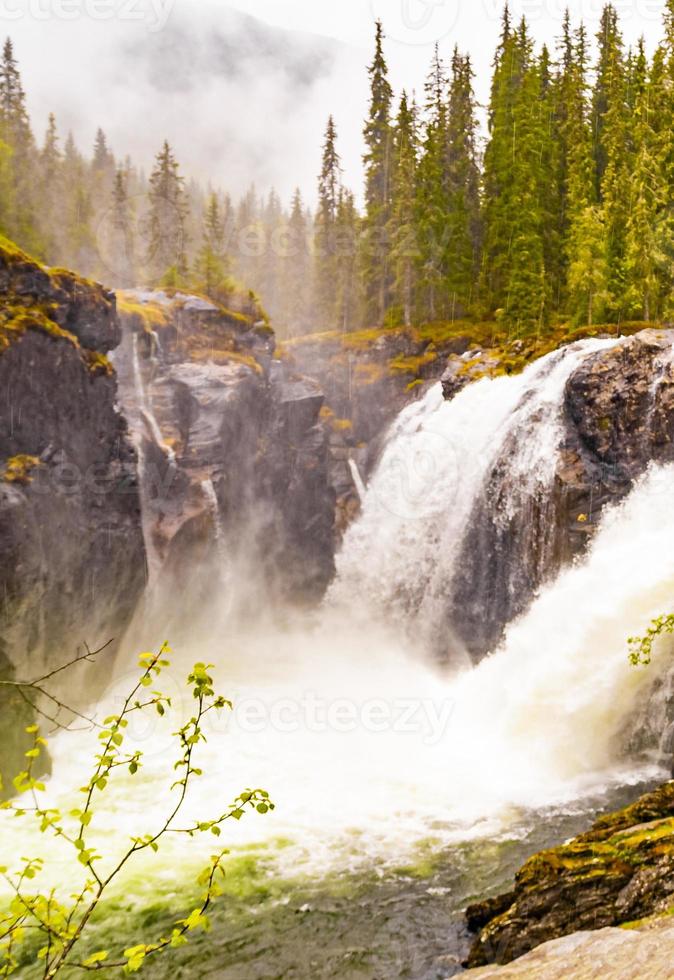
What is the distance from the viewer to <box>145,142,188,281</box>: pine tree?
60531 mm

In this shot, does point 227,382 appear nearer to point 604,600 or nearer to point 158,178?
point 604,600

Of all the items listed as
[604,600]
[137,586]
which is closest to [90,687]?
[137,586]

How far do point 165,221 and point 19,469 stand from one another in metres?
57.3

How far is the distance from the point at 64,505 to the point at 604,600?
1466 centimetres

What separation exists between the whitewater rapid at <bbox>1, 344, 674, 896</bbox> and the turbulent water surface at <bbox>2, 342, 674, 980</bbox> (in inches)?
2.6

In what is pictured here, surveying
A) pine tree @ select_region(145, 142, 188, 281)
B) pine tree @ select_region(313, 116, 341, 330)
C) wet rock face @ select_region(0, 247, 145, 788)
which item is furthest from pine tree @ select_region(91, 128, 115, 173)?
wet rock face @ select_region(0, 247, 145, 788)

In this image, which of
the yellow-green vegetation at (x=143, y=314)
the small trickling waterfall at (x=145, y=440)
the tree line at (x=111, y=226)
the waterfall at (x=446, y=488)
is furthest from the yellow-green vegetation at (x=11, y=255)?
the tree line at (x=111, y=226)

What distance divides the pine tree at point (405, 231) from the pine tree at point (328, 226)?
9.35 m

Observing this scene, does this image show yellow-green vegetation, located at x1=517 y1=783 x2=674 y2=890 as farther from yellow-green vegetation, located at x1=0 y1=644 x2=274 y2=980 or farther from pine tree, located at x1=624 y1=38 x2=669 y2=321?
pine tree, located at x1=624 y1=38 x2=669 y2=321

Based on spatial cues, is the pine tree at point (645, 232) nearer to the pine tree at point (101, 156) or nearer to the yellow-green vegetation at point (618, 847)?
the yellow-green vegetation at point (618, 847)

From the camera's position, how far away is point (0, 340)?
58.6ft

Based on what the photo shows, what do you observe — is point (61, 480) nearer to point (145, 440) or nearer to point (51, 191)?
→ point (145, 440)

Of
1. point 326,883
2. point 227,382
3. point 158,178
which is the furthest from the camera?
point 158,178

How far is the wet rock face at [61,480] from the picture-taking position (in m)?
17.9
